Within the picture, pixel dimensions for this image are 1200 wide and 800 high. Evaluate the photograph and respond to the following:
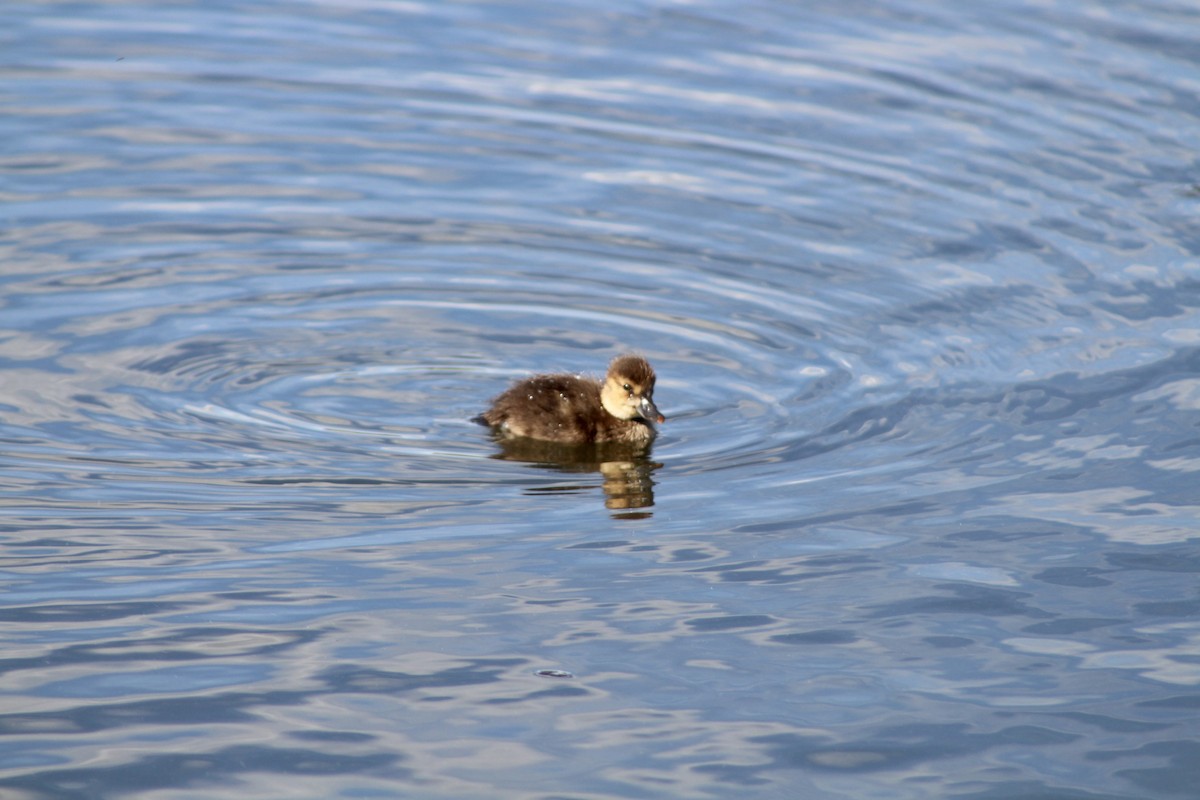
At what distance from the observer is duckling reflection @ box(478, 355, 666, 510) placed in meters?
8.05

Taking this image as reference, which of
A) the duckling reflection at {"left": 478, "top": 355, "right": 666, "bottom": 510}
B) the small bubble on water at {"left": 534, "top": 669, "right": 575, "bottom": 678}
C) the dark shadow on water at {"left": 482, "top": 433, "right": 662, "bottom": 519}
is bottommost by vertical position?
the small bubble on water at {"left": 534, "top": 669, "right": 575, "bottom": 678}

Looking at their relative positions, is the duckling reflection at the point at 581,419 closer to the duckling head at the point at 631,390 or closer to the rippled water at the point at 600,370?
the duckling head at the point at 631,390

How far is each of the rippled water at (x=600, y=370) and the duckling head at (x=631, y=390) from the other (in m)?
0.24

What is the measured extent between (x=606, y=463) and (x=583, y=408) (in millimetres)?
385

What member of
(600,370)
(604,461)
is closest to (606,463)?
(604,461)

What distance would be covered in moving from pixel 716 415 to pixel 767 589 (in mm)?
2142

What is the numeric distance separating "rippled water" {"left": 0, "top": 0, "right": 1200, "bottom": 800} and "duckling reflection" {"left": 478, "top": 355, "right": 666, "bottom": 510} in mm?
111

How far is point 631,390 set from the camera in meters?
8.12

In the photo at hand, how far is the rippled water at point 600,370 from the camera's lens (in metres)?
5.34

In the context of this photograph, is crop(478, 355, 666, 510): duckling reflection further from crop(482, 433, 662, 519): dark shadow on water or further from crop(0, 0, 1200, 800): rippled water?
crop(0, 0, 1200, 800): rippled water

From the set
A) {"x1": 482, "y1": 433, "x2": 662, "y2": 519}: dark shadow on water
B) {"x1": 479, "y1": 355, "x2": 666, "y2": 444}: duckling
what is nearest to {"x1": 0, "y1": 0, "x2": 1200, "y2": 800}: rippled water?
{"x1": 482, "y1": 433, "x2": 662, "y2": 519}: dark shadow on water

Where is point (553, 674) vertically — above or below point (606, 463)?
below

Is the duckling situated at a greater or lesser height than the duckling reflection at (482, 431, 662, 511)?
greater

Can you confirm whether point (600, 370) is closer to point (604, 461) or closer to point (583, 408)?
point (583, 408)
